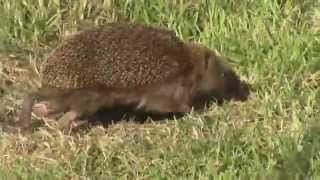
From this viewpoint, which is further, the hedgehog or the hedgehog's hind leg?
the hedgehog's hind leg

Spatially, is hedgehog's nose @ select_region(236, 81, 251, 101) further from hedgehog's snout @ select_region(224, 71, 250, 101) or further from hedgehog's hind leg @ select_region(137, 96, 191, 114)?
hedgehog's hind leg @ select_region(137, 96, 191, 114)

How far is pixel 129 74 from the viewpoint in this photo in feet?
16.7

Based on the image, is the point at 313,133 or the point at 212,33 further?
the point at 212,33

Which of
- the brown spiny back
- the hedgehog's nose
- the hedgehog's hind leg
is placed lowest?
the hedgehog's hind leg

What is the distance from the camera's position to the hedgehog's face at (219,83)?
5.38 metres

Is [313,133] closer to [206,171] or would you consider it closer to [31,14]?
[206,171]

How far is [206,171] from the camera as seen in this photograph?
429 cm

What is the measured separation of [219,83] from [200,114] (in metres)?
0.32

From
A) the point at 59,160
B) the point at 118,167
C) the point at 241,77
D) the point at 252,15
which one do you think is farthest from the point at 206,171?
the point at 252,15

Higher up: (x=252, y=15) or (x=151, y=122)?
(x=252, y=15)

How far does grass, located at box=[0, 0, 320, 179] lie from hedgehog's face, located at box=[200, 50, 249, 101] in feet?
0.33

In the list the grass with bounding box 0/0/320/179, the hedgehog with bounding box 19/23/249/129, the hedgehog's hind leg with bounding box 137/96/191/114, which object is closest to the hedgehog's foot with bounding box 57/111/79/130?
the hedgehog with bounding box 19/23/249/129

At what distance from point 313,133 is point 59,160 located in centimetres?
130

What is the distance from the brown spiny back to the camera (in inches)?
196
